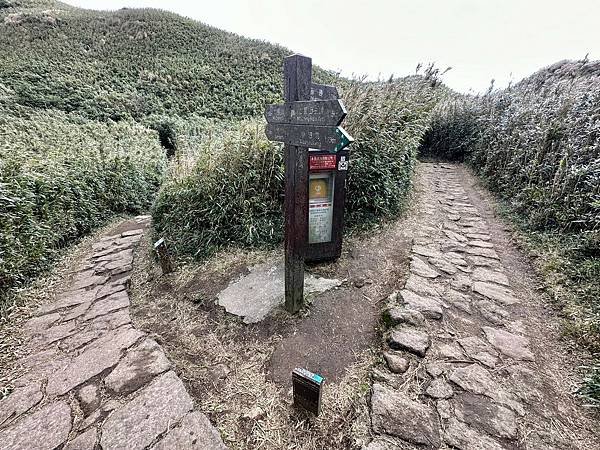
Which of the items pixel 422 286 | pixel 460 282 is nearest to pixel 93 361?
pixel 422 286

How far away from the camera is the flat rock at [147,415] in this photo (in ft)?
4.99

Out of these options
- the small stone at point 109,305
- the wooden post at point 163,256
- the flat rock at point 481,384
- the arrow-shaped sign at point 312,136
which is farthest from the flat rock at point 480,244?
the small stone at point 109,305

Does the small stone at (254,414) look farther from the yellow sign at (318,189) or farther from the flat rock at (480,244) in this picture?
the flat rock at (480,244)

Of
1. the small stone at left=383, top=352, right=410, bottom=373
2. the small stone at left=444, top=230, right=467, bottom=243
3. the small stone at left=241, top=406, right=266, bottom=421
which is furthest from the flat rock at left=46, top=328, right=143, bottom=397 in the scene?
the small stone at left=444, top=230, right=467, bottom=243

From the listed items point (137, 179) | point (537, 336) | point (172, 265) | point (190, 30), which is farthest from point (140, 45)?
point (537, 336)

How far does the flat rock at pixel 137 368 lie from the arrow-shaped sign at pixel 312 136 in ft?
6.23

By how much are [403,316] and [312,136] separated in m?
1.65

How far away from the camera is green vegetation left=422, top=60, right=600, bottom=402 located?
2.47 meters

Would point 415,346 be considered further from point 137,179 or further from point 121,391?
point 137,179

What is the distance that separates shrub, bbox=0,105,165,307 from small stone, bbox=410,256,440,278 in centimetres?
426

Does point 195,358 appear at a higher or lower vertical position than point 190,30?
lower

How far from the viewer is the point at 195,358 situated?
209 cm

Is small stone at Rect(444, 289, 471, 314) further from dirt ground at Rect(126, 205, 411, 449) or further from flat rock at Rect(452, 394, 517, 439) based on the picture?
flat rock at Rect(452, 394, 517, 439)

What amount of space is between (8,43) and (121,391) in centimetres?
2466
